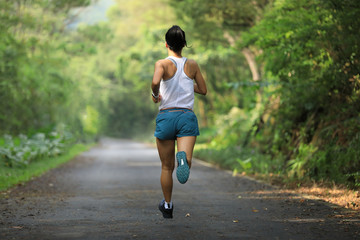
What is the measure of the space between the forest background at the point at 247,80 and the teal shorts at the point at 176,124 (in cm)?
185

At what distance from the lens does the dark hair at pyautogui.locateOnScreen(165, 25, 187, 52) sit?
6.74 meters

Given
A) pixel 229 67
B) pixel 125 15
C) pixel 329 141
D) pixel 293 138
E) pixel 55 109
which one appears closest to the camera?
pixel 329 141

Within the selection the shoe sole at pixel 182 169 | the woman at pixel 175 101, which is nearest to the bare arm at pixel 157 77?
the woman at pixel 175 101

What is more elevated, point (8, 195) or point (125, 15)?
point (125, 15)

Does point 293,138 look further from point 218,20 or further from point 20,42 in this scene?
point 20,42

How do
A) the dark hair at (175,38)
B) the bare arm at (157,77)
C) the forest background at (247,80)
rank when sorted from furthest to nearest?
the forest background at (247,80) < the dark hair at (175,38) < the bare arm at (157,77)

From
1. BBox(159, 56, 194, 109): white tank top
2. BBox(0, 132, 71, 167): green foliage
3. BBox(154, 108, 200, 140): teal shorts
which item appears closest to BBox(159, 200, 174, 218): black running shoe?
BBox(154, 108, 200, 140): teal shorts

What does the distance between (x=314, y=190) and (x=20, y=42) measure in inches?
580

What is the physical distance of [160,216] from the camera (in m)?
7.26

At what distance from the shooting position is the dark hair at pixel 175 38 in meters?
6.74

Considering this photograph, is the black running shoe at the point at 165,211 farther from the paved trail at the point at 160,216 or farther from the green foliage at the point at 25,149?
the green foliage at the point at 25,149

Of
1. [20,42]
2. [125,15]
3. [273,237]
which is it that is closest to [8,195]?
[273,237]

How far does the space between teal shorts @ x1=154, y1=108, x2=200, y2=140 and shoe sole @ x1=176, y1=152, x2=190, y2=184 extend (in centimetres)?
31

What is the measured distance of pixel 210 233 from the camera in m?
5.95
